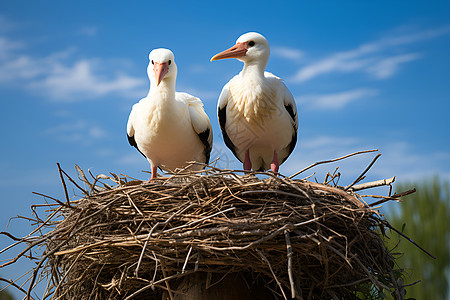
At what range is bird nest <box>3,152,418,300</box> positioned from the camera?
2.78 m

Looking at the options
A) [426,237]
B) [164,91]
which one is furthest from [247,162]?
[426,237]

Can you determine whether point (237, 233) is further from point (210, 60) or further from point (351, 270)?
point (210, 60)

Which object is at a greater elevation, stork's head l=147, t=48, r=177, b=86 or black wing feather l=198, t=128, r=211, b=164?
stork's head l=147, t=48, r=177, b=86

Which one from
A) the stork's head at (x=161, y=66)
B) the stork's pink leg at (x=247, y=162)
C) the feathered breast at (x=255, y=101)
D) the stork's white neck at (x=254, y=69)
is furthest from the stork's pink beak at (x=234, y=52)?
the stork's pink leg at (x=247, y=162)

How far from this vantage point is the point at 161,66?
13.9ft

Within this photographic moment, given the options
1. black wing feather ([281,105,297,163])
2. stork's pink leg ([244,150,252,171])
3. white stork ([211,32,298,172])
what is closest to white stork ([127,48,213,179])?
white stork ([211,32,298,172])

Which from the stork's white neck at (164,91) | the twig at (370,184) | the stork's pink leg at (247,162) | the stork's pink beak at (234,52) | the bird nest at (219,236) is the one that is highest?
the stork's pink beak at (234,52)

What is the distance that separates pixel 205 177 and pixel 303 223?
2.15 ft

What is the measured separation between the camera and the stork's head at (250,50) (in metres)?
4.27

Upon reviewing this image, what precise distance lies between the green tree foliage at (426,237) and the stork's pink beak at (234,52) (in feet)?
16.3

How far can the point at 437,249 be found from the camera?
8859 mm

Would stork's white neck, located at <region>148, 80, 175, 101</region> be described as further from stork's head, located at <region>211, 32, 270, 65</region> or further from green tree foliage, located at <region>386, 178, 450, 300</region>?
green tree foliage, located at <region>386, 178, 450, 300</region>

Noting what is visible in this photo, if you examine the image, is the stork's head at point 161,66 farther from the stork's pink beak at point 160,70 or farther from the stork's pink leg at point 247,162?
the stork's pink leg at point 247,162

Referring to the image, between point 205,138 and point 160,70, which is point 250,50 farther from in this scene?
point 205,138
